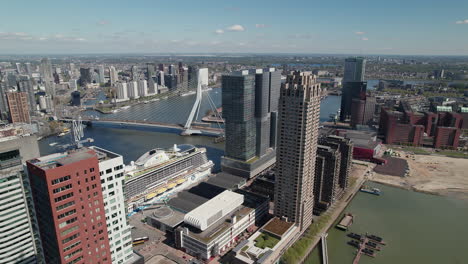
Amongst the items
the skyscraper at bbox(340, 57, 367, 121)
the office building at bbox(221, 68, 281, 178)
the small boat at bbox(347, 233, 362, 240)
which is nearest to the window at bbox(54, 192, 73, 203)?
the small boat at bbox(347, 233, 362, 240)

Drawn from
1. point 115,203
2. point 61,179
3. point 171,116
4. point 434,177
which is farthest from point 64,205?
point 171,116

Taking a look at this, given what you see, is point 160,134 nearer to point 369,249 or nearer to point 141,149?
point 141,149

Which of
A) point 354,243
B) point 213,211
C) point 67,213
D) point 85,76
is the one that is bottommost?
point 354,243

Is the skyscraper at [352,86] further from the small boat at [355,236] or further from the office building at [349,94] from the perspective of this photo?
the small boat at [355,236]

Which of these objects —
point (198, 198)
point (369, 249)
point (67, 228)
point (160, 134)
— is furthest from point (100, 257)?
point (160, 134)

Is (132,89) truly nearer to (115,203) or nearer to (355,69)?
(355,69)

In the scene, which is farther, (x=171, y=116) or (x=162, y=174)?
(x=171, y=116)

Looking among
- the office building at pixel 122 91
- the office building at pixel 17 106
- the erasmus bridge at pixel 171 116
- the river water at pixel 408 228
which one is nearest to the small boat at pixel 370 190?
the river water at pixel 408 228
